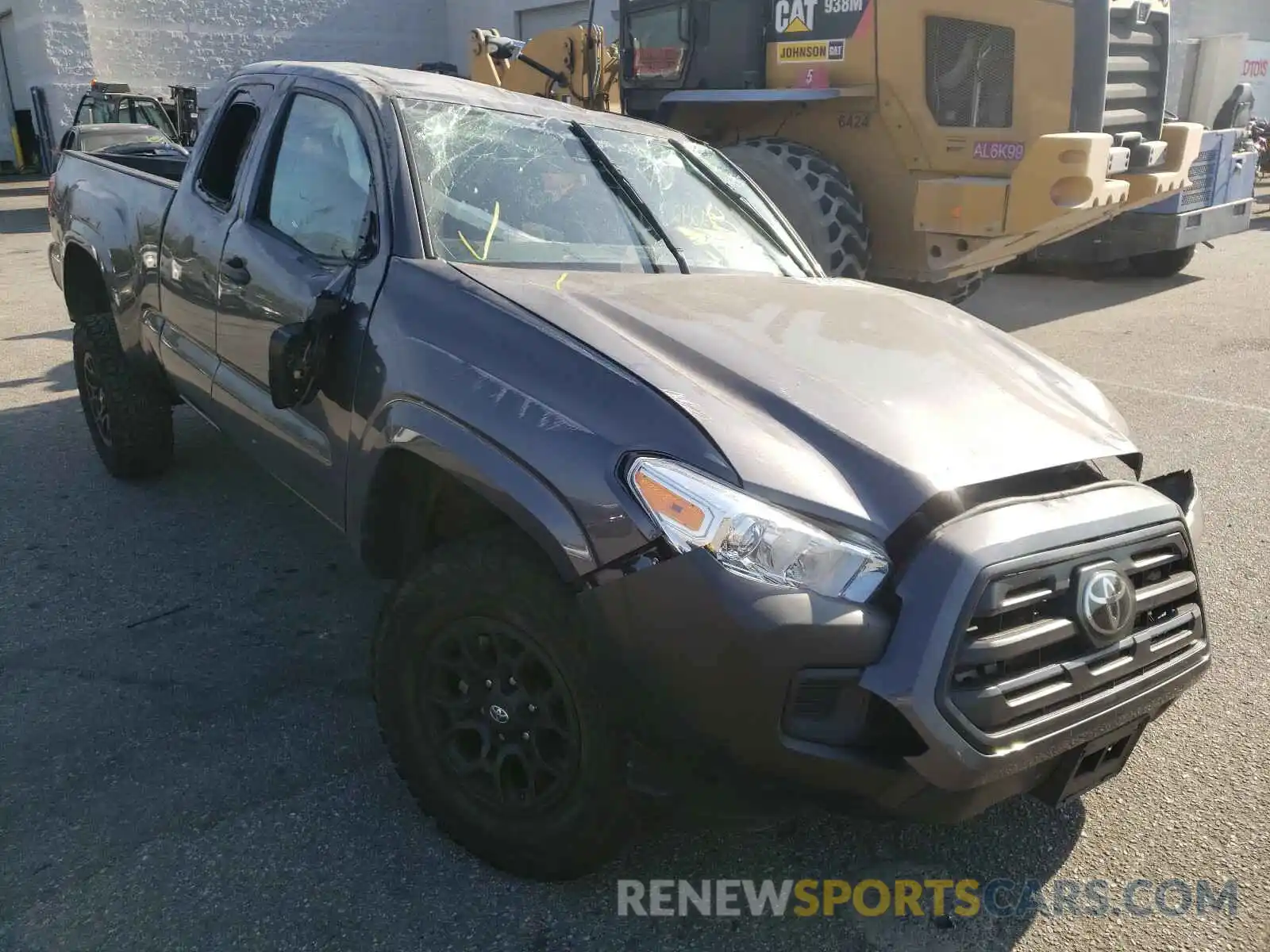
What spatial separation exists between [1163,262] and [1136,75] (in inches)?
161

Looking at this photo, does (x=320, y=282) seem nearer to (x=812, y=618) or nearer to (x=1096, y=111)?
(x=812, y=618)

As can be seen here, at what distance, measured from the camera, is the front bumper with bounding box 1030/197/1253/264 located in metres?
9.73

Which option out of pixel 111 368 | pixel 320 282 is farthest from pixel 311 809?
pixel 111 368

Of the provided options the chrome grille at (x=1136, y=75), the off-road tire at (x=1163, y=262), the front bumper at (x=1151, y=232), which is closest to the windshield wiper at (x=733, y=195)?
the chrome grille at (x=1136, y=75)

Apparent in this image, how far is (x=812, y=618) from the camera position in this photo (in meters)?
1.90

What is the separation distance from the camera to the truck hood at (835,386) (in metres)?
2.08

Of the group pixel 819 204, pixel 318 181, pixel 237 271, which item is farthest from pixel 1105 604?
pixel 819 204

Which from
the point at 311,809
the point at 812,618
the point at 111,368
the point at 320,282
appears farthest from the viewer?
the point at 111,368

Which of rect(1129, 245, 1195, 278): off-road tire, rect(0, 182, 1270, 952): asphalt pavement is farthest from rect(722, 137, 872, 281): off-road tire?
→ rect(1129, 245, 1195, 278): off-road tire

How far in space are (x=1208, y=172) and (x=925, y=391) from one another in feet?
30.5

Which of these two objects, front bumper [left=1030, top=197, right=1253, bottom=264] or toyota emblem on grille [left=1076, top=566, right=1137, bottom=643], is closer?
toyota emblem on grille [left=1076, top=566, right=1137, bottom=643]

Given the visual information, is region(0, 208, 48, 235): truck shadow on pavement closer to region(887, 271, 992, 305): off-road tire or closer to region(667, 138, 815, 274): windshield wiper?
region(887, 271, 992, 305): off-road tire

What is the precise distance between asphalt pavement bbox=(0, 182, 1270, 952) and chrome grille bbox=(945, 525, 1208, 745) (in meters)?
0.57

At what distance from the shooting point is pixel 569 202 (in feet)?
10.5
